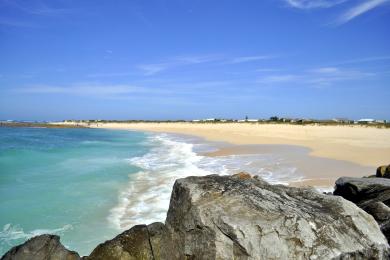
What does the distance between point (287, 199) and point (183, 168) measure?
51.9 ft

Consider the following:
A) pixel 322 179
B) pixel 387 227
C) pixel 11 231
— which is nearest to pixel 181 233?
pixel 387 227

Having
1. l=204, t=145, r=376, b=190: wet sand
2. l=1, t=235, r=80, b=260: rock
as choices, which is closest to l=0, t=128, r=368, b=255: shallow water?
l=204, t=145, r=376, b=190: wet sand

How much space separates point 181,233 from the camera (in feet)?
16.1

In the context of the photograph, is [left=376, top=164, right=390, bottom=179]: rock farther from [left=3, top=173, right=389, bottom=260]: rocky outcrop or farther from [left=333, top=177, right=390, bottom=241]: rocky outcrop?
[left=3, top=173, right=389, bottom=260]: rocky outcrop

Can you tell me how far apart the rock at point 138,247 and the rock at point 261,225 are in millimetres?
188

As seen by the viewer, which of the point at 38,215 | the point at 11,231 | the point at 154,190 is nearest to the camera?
the point at 11,231

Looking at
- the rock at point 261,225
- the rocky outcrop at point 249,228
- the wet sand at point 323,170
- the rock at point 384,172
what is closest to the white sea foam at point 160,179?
the wet sand at point 323,170

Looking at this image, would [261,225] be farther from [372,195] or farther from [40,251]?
[372,195]

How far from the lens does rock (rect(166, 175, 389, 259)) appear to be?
14.2ft

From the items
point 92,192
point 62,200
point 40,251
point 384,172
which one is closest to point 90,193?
point 92,192

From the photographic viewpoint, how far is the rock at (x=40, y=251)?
16.2ft

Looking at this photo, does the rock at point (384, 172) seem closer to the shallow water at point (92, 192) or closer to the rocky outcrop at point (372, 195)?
the rocky outcrop at point (372, 195)

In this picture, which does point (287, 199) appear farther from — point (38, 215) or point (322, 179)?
point (322, 179)

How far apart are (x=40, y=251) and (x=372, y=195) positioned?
21.0 ft
